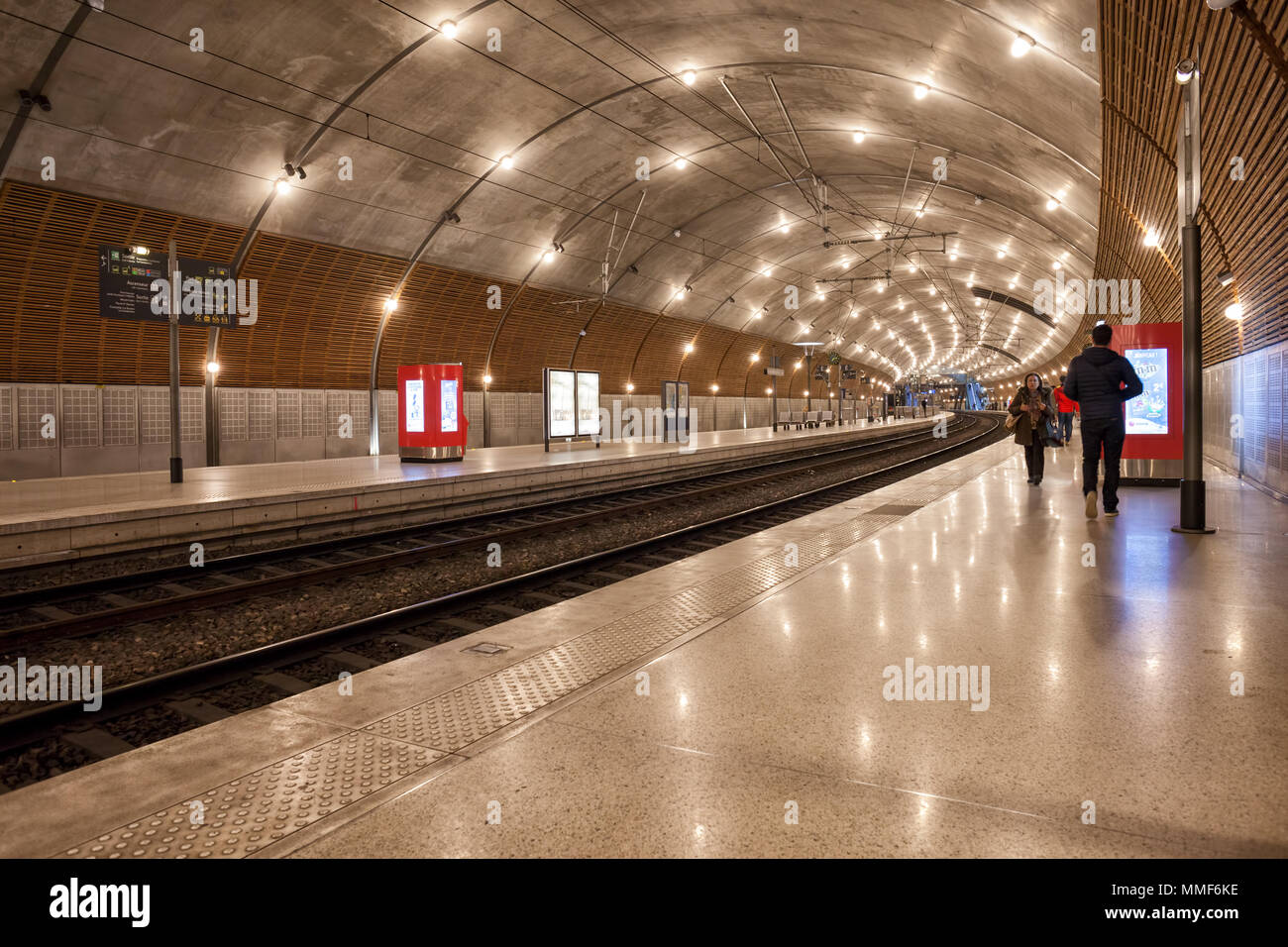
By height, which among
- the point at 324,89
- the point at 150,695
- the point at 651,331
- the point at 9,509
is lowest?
the point at 150,695

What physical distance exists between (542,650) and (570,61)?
1662 centimetres

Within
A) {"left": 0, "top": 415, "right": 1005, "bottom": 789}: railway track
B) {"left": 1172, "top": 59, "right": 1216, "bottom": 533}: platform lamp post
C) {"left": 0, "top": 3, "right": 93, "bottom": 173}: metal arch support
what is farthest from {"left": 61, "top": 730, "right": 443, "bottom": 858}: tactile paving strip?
{"left": 0, "top": 3, "right": 93, "bottom": 173}: metal arch support

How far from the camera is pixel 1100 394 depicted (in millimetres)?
8531

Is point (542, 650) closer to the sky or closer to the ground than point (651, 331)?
closer to the ground

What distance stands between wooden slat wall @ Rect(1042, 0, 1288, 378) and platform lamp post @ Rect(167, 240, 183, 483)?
14.9 metres

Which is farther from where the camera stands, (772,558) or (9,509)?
(9,509)

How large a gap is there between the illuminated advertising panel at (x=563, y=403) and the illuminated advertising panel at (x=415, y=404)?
363cm

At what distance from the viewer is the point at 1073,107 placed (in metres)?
14.7

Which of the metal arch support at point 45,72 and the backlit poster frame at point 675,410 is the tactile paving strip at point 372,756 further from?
the backlit poster frame at point 675,410

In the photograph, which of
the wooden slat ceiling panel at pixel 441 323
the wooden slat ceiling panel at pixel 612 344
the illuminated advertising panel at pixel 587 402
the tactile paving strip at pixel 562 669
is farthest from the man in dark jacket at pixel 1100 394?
the wooden slat ceiling panel at pixel 612 344

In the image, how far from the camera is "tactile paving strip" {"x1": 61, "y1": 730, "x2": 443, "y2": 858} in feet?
8.48

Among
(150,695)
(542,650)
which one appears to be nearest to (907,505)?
(542,650)

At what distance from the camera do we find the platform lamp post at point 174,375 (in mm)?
13812
